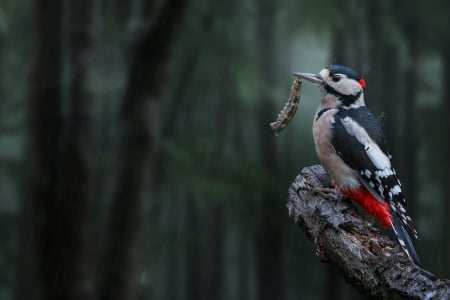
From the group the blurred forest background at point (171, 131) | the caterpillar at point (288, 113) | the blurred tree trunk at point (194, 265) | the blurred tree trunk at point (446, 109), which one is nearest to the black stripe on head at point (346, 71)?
the caterpillar at point (288, 113)

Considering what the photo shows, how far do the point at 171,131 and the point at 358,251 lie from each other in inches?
394

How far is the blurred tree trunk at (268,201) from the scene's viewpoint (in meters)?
14.4

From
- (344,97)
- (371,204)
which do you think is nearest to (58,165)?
(344,97)

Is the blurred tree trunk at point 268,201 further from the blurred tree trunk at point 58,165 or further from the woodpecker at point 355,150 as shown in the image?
the woodpecker at point 355,150

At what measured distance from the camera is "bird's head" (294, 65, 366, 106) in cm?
521

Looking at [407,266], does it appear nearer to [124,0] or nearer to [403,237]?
[403,237]

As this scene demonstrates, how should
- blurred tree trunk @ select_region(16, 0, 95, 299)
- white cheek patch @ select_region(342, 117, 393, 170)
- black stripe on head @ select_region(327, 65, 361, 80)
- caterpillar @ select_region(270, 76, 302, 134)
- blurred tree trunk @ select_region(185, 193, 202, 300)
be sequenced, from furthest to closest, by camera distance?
blurred tree trunk @ select_region(185, 193, 202, 300)
blurred tree trunk @ select_region(16, 0, 95, 299)
black stripe on head @ select_region(327, 65, 361, 80)
white cheek patch @ select_region(342, 117, 393, 170)
caterpillar @ select_region(270, 76, 302, 134)

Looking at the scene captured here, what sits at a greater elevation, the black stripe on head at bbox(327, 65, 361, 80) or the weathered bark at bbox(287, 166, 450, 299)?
the black stripe on head at bbox(327, 65, 361, 80)

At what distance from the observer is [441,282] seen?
2672 millimetres

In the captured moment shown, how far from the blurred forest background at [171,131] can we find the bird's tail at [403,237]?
13.1 feet

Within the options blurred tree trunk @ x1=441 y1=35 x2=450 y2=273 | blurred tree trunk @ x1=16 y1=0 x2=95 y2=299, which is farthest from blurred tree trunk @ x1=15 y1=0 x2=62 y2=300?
blurred tree trunk @ x1=441 y1=35 x2=450 y2=273

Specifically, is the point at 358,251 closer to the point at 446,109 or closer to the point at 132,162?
the point at 132,162

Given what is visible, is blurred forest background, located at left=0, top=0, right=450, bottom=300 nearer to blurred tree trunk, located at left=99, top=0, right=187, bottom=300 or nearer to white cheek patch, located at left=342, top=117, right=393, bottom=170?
blurred tree trunk, located at left=99, top=0, right=187, bottom=300

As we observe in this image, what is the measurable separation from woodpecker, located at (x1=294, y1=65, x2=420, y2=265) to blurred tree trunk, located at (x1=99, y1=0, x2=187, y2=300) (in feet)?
9.72
